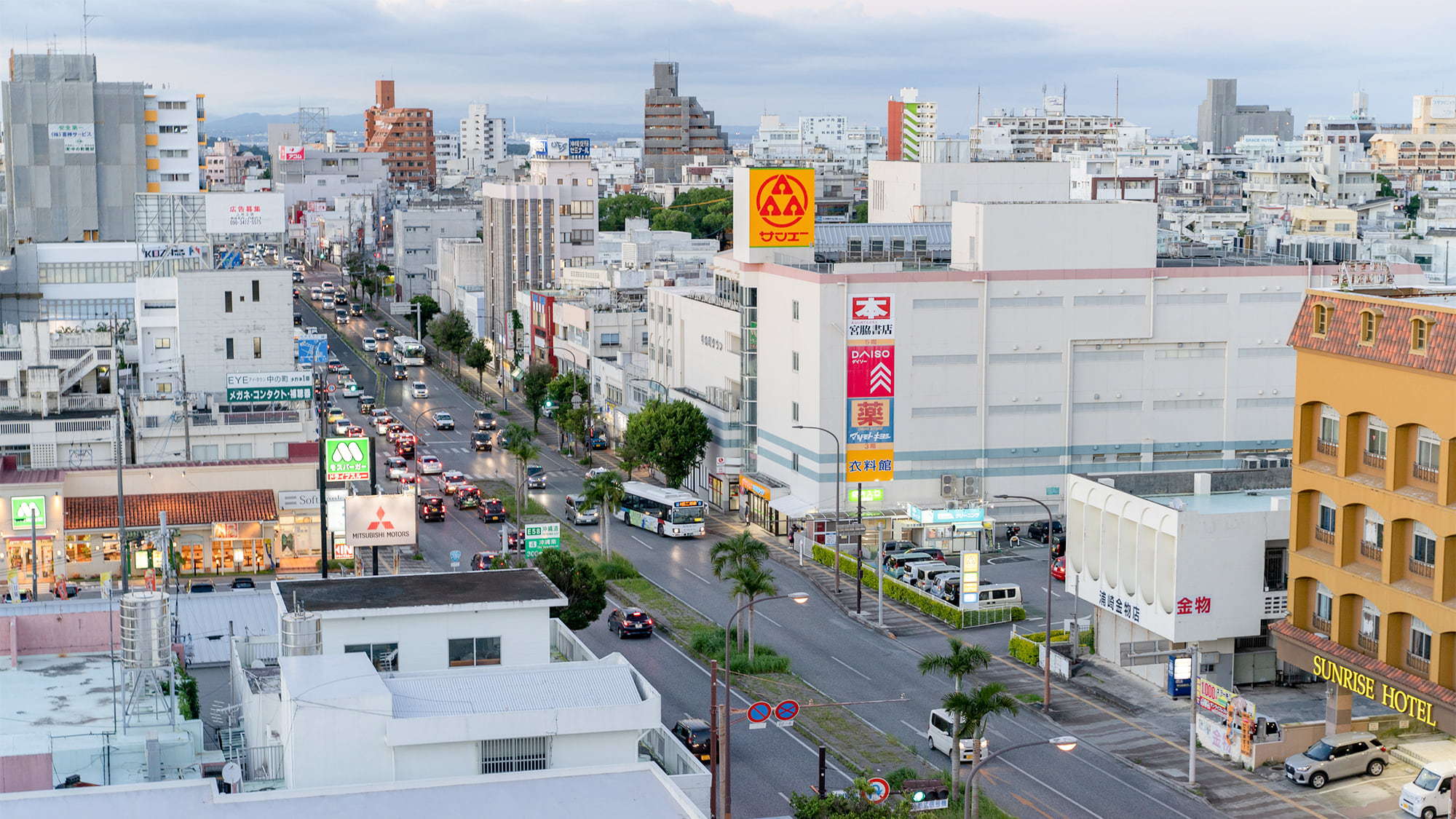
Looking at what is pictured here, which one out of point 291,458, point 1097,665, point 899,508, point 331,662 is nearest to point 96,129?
point 291,458

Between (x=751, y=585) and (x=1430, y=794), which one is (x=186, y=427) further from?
(x=1430, y=794)

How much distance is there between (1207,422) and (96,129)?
392 ft

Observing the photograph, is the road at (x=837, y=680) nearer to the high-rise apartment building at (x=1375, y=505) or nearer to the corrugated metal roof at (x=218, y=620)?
the high-rise apartment building at (x=1375, y=505)

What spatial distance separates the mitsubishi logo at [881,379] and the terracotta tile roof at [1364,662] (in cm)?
3521

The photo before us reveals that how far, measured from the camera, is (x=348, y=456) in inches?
2896

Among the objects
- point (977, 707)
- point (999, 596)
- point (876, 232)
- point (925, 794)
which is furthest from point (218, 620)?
point (876, 232)

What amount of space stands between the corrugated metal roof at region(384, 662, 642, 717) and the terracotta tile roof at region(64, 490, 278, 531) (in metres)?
49.3

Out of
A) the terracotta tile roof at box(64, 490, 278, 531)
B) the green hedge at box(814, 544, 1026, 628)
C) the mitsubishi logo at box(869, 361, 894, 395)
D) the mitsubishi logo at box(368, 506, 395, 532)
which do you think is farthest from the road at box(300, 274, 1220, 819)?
the mitsubishi logo at box(368, 506, 395, 532)

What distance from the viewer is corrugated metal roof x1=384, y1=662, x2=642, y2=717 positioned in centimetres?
4338

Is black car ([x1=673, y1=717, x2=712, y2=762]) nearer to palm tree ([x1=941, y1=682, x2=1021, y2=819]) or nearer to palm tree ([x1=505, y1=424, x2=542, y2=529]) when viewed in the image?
palm tree ([x1=941, y1=682, x2=1021, y2=819])

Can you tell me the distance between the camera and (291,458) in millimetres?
97875

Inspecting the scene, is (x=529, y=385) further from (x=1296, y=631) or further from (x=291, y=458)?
(x=1296, y=631)

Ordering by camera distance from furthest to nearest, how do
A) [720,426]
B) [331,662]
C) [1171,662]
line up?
1. [720,426]
2. [1171,662]
3. [331,662]

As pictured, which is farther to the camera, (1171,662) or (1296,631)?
(1171,662)
